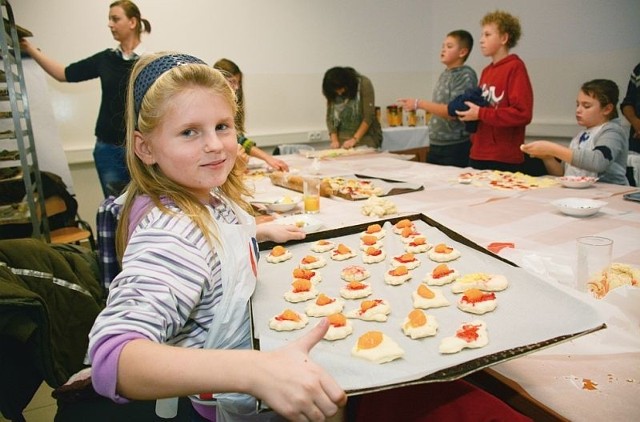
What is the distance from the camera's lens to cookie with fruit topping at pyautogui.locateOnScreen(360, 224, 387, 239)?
5.43ft

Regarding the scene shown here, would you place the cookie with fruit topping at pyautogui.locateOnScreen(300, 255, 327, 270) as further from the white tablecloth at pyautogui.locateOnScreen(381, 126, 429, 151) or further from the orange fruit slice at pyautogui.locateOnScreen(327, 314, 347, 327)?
the white tablecloth at pyautogui.locateOnScreen(381, 126, 429, 151)

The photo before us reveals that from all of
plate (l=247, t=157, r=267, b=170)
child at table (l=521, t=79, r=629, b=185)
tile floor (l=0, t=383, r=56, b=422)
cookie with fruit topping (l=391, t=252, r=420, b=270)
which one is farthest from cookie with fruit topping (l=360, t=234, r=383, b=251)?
plate (l=247, t=157, r=267, b=170)

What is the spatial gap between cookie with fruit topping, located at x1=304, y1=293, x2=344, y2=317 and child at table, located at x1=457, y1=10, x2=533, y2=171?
7.96 feet

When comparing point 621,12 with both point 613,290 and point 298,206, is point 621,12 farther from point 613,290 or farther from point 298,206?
point 613,290

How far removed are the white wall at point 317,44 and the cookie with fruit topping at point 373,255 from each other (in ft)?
14.5

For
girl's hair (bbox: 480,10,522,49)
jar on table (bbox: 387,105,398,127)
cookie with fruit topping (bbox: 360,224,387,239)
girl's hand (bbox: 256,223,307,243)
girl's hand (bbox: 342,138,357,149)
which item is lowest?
cookie with fruit topping (bbox: 360,224,387,239)

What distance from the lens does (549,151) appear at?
99.6 inches

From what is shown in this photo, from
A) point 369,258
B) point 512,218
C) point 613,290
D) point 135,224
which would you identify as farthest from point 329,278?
point 512,218

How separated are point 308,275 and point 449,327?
1.48ft

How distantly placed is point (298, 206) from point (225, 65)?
1.60 meters

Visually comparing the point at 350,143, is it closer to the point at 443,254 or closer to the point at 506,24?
the point at 506,24

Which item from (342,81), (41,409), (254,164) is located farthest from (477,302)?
(342,81)

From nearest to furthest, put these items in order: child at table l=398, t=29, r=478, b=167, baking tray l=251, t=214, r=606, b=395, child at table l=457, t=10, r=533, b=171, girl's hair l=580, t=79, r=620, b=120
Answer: baking tray l=251, t=214, r=606, b=395, girl's hair l=580, t=79, r=620, b=120, child at table l=457, t=10, r=533, b=171, child at table l=398, t=29, r=478, b=167

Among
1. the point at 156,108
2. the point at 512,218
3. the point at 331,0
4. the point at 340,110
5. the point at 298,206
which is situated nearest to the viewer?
the point at 156,108
